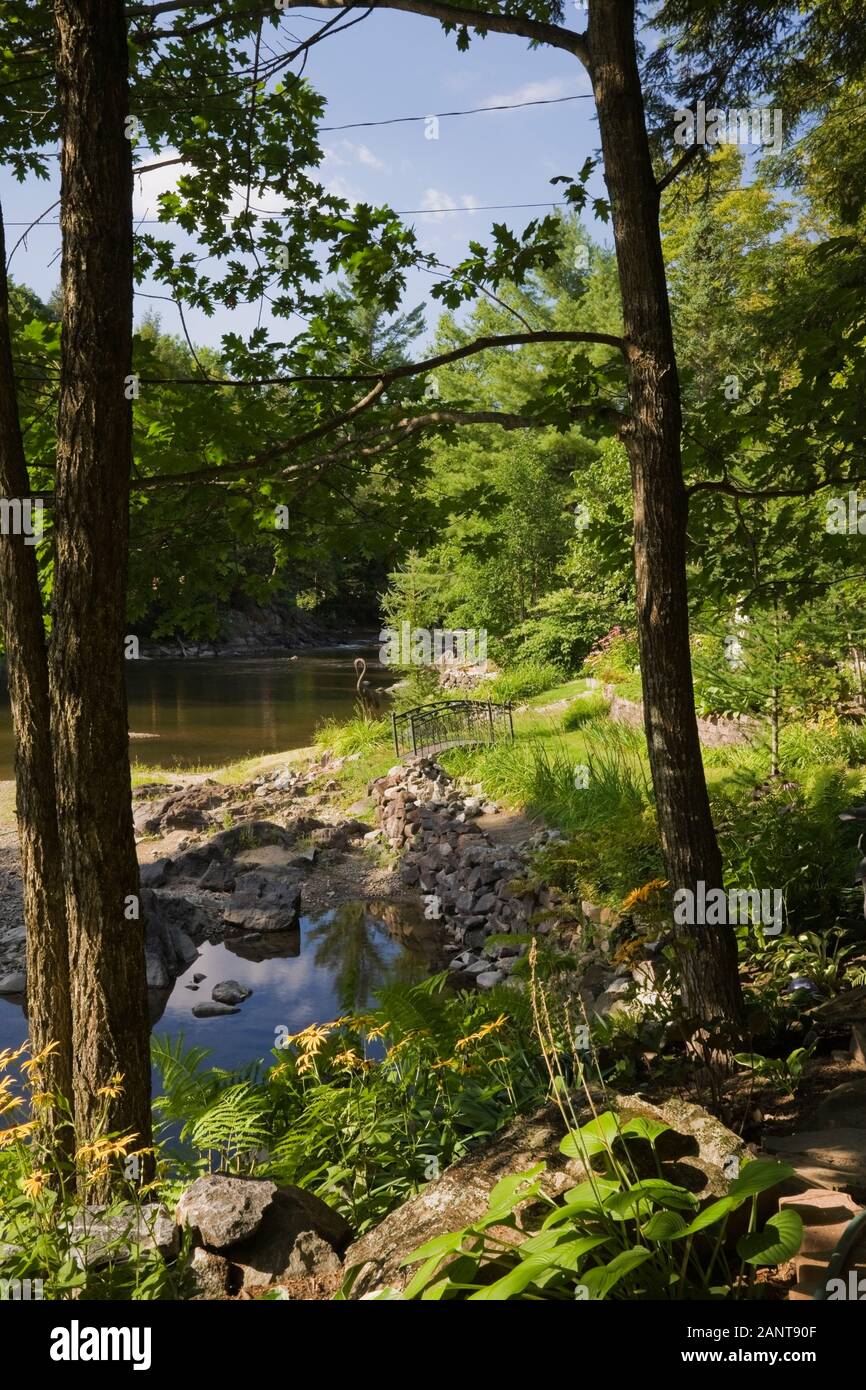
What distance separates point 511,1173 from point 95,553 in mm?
2601

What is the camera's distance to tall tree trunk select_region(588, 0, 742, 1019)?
4414 millimetres

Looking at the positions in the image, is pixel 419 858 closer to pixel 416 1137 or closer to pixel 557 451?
pixel 416 1137

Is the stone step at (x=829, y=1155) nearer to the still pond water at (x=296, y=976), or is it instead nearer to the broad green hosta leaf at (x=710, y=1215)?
the broad green hosta leaf at (x=710, y=1215)

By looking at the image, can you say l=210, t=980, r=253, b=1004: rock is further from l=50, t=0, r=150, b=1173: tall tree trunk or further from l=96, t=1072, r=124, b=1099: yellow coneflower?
l=96, t=1072, r=124, b=1099: yellow coneflower

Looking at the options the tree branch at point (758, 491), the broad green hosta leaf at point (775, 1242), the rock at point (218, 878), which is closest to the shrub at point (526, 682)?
the rock at point (218, 878)

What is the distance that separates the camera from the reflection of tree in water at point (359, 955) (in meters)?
9.23

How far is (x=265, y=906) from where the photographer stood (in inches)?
440

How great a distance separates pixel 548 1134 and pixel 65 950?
7.53ft

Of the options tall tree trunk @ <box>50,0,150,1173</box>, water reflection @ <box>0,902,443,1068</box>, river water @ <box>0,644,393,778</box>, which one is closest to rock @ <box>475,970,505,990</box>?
water reflection @ <box>0,902,443,1068</box>

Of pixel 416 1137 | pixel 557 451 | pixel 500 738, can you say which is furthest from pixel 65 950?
pixel 557 451

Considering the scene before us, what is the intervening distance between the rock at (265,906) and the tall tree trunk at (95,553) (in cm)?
716

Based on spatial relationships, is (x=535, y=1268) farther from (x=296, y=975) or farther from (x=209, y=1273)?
(x=296, y=975)

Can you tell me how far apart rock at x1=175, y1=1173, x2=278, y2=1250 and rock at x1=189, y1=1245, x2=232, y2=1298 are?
35 millimetres

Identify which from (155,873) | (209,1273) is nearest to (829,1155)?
(209,1273)
